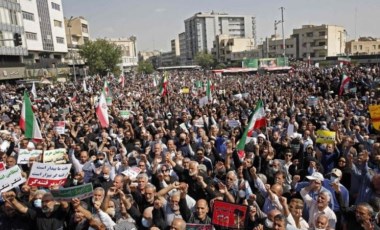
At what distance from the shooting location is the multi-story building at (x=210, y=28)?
140000mm

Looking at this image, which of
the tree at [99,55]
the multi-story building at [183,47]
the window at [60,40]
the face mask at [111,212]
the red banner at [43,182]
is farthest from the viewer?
the multi-story building at [183,47]

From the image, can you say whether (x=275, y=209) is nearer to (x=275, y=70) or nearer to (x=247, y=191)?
(x=247, y=191)

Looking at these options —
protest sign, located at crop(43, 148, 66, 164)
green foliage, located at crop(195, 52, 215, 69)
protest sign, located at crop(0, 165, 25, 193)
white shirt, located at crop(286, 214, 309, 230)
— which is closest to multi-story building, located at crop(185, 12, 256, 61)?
green foliage, located at crop(195, 52, 215, 69)

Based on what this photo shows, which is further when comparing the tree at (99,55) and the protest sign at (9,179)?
the tree at (99,55)

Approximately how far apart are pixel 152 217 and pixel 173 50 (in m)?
178

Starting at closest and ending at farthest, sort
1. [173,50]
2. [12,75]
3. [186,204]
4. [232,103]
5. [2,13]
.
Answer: [186,204]
[232,103]
[2,13]
[12,75]
[173,50]

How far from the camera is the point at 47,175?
5.39 m

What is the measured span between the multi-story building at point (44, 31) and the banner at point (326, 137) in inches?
1934

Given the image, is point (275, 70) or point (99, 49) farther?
point (99, 49)

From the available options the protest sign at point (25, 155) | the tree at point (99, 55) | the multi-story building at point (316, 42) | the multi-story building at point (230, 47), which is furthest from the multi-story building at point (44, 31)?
the multi-story building at point (230, 47)

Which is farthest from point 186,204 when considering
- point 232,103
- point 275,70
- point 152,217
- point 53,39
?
point 53,39

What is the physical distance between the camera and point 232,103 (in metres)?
15.0

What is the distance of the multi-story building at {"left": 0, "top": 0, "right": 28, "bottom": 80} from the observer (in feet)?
133

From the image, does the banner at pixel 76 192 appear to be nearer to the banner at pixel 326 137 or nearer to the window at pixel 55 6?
the banner at pixel 326 137
